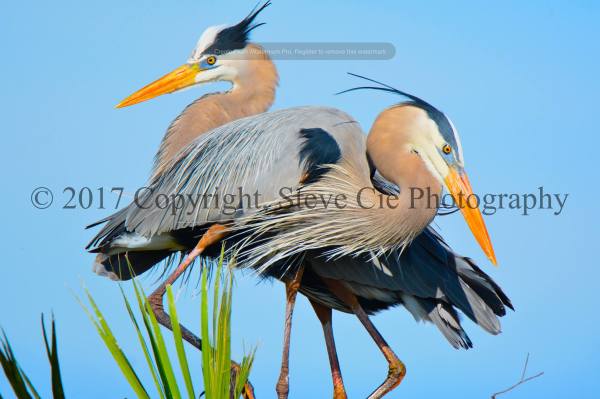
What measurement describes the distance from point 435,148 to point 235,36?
6.30ft

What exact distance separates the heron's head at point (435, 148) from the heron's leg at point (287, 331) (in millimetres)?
873

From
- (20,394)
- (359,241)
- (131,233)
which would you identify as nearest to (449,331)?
(359,241)

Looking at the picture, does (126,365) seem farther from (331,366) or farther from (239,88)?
(239,88)

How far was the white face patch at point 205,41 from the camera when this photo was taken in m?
6.04

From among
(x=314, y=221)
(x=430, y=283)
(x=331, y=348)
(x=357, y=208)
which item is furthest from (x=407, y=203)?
(x=331, y=348)

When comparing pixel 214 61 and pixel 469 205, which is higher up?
pixel 214 61

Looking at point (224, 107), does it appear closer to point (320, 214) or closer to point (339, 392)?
point (320, 214)

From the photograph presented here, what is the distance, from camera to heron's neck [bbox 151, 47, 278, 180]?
18.5ft

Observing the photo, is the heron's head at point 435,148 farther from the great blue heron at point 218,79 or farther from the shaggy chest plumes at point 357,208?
the great blue heron at point 218,79

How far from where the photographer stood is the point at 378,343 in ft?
17.6

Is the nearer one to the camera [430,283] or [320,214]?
[320,214]

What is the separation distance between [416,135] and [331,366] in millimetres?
1610

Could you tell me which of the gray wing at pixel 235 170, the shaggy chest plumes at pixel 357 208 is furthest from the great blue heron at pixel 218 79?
the shaggy chest plumes at pixel 357 208

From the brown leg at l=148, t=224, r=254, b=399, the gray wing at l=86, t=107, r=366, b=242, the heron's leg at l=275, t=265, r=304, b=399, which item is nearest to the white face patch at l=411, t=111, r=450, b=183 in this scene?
the gray wing at l=86, t=107, r=366, b=242
